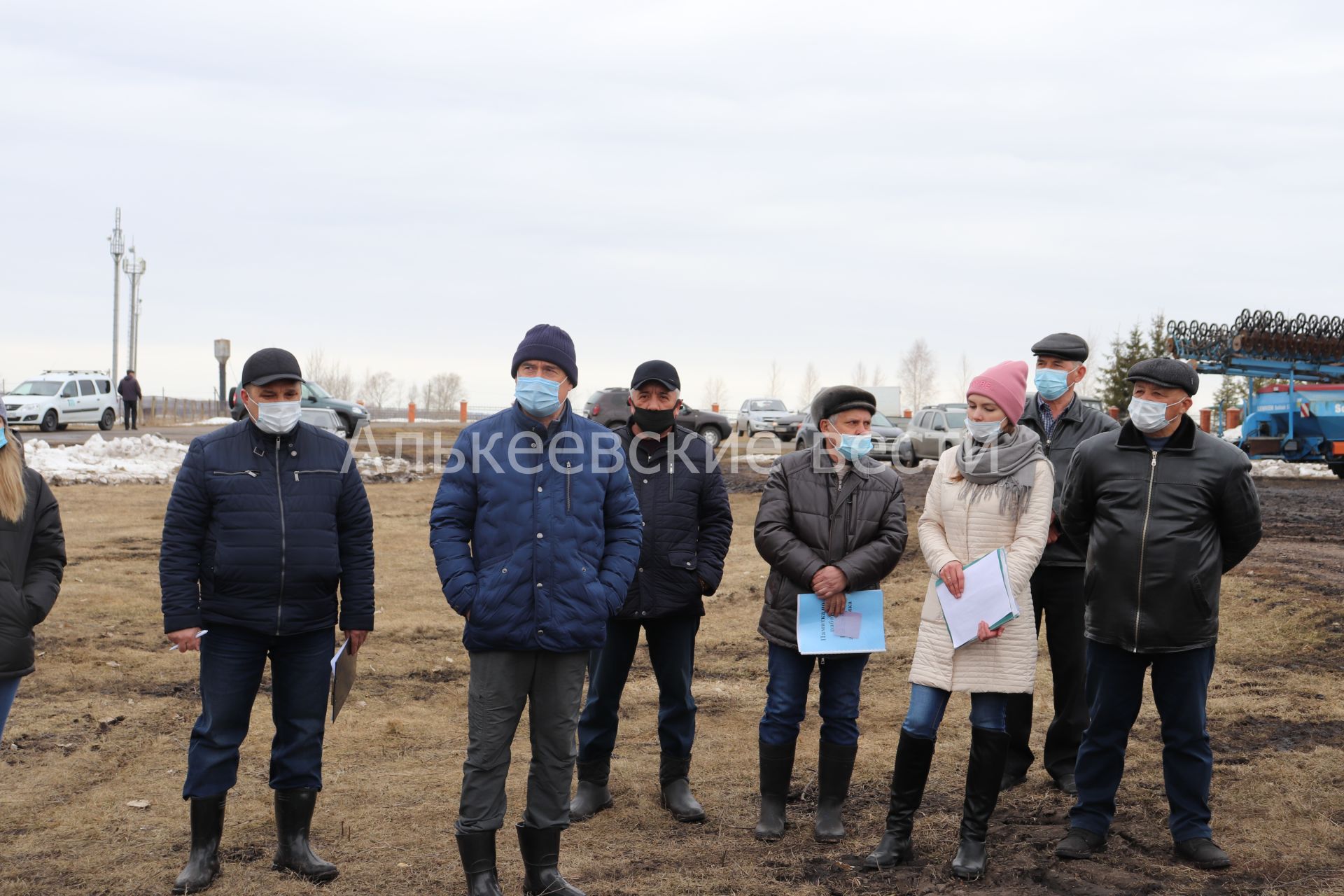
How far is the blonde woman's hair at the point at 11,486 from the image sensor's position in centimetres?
392

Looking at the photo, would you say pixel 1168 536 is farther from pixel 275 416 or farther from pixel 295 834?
pixel 295 834

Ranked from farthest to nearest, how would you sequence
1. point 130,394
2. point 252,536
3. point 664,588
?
point 130,394 < point 664,588 < point 252,536

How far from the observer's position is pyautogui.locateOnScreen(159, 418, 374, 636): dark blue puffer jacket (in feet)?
13.8

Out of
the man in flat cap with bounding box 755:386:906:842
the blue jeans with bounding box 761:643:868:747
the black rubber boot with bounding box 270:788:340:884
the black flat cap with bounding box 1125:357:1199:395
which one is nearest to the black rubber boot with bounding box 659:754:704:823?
the man in flat cap with bounding box 755:386:906:842

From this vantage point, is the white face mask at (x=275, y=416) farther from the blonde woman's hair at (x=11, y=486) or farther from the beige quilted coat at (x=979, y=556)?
the beige quilted coat at (x=979, y=556)

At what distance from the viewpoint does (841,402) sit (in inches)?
Answer: 195

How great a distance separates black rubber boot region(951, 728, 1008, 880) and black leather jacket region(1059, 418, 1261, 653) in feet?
2.11

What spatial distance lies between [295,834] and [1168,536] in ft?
11.8

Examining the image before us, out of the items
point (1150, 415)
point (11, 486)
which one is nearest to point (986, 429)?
point (1150, 415)

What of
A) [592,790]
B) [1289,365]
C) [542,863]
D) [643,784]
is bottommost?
[643,784]

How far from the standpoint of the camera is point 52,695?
716 cm

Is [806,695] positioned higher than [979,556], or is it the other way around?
[979,556]

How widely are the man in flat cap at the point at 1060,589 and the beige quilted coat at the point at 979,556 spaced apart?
0.81m

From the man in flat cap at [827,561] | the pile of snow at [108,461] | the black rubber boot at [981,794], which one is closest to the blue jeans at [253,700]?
the man in flat cap at [827,561]
